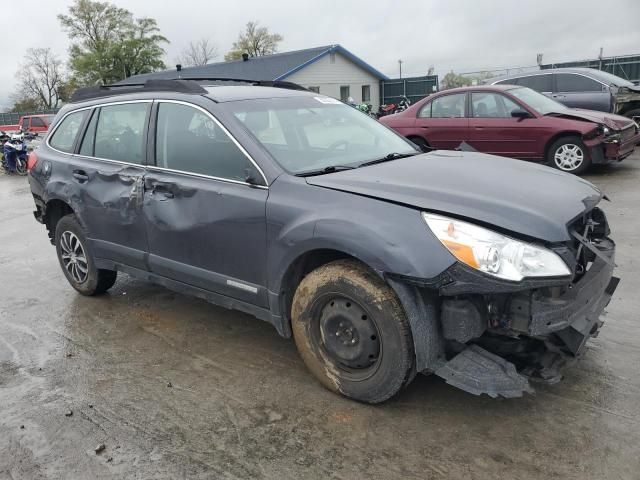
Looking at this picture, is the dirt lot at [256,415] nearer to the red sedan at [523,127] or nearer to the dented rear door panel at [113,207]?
the dented rear door panel at [113,207]

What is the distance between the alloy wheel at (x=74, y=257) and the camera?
16.5ft

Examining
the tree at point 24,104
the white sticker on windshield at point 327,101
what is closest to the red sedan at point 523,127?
the white sticker on windshield at point 327,101

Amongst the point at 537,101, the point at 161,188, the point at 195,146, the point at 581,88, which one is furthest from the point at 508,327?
the point at 581,88

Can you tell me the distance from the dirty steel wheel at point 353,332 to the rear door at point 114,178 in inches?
64.0

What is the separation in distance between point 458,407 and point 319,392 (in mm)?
821

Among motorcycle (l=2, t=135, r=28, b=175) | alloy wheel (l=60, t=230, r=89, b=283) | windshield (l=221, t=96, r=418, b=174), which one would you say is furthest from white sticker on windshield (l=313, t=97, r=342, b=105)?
motorcycle (l=2, t=135, r=28, b=175)

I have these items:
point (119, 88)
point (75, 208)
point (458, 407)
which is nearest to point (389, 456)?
point (458, 407)

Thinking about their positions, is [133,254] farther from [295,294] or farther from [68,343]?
[295,294]

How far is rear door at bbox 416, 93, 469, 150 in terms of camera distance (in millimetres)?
10242

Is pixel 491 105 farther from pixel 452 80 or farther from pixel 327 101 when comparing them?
pixel 452 80

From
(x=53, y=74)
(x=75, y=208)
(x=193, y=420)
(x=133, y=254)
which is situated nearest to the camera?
(x=193, y=420)

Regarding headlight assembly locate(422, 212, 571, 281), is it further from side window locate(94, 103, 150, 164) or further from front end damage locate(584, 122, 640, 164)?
front end damage locate(584, 122, 640, 164)

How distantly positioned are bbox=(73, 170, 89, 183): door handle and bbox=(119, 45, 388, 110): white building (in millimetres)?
27676

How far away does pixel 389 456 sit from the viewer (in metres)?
2.80
